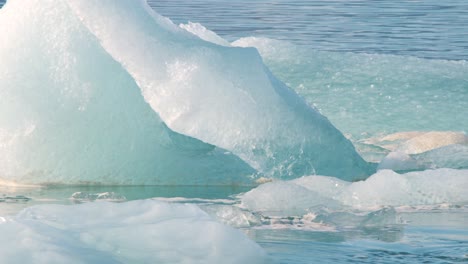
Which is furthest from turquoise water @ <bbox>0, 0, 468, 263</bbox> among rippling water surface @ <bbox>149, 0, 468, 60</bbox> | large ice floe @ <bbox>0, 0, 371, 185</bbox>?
rippling water surface @ <bbox>149, 0, 468, 60</bbox>

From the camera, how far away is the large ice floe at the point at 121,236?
15.9 ft

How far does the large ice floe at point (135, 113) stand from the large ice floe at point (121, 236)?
2.24 metres

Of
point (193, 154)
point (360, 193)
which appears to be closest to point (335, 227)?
point (360, 193)

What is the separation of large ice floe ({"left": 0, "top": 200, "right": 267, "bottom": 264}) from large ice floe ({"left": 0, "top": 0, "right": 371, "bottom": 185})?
7.34 ft

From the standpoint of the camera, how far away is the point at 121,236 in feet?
16.7

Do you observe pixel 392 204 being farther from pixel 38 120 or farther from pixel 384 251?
pixel 38 120

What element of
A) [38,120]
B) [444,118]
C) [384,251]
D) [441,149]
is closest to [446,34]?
[444,118]

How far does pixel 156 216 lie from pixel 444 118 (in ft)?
19.0

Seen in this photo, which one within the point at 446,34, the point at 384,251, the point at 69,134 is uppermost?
the point at 446,34

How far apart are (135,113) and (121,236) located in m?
2.79

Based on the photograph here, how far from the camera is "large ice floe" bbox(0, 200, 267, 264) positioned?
4.84 m

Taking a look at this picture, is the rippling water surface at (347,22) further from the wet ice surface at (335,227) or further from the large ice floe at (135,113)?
the wet ice surface at (335,227)

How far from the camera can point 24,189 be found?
758cm

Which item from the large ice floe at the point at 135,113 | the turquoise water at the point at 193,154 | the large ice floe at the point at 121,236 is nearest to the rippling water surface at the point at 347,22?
the turquoise water at the point at 193,154
